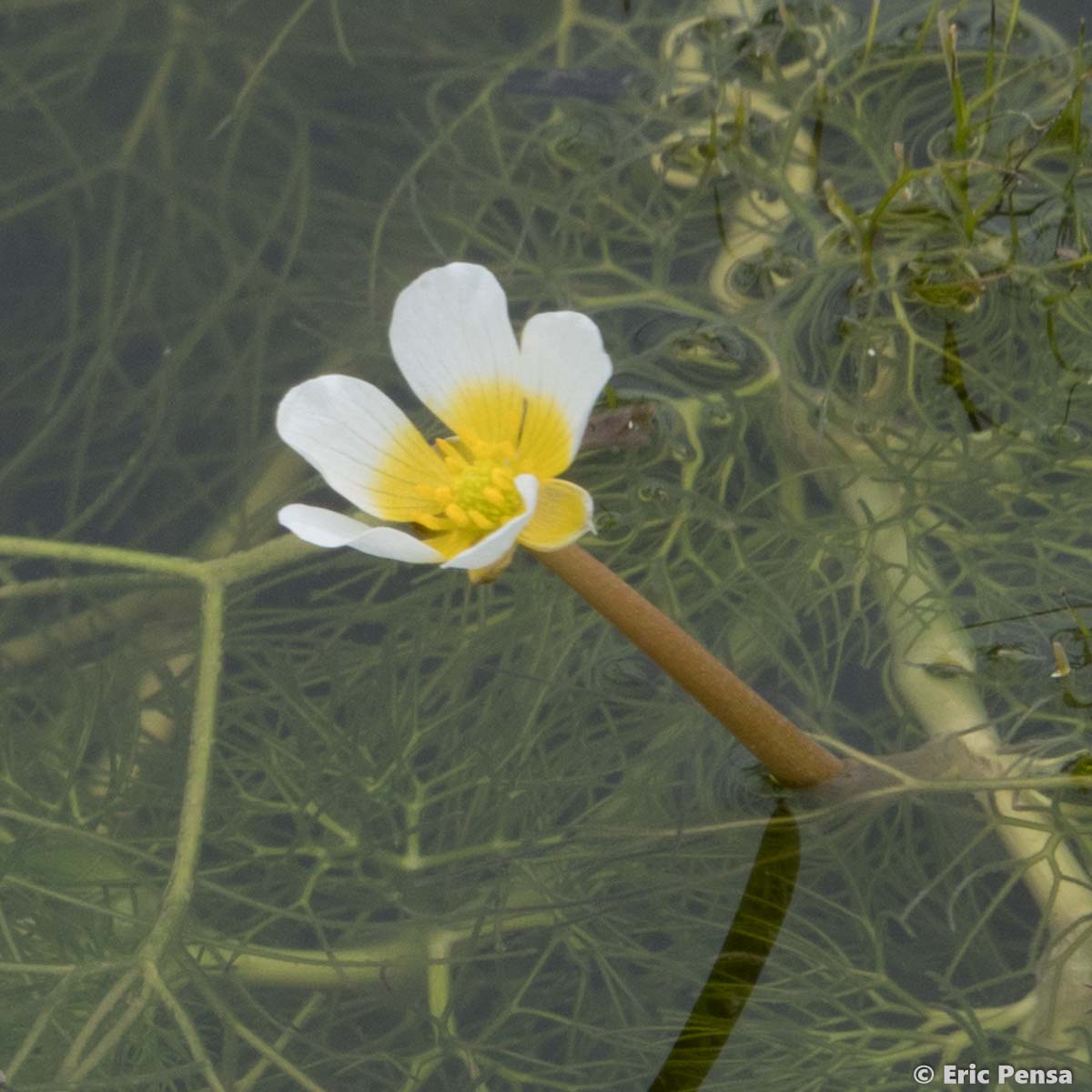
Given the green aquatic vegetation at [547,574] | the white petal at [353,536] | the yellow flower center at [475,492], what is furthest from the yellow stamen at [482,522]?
the green aquatic vegetation at [547,574]

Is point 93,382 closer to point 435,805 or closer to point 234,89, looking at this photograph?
point 234,89

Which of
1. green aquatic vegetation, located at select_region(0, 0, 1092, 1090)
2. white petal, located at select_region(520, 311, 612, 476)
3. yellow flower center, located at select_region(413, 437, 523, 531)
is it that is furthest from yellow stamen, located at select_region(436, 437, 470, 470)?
green aquatic vegetation, located at select_region(0, 0, 1092, 1090)

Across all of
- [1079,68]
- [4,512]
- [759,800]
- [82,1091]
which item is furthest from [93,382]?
[1079,68]

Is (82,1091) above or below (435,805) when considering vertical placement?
below

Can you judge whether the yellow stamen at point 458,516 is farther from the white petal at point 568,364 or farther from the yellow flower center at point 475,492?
the white petal at point 568,364

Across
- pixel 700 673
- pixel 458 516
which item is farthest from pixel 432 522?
pixel 700 673

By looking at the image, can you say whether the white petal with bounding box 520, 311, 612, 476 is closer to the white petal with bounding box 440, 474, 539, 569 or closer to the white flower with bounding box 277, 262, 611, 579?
the white flower with bounding box 277, 262, 611, 579
